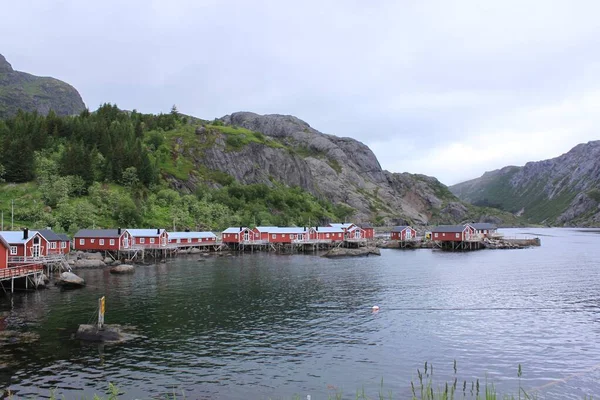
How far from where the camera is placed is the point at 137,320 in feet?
132

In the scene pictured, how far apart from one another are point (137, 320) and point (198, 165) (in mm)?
151693

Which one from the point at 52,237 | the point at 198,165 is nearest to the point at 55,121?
the point at 198,165

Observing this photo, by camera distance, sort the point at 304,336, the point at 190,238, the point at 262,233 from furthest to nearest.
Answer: the point at 262,233, the point at 190,238, the point at 304,336

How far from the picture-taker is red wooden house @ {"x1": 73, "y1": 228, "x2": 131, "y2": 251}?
311ft

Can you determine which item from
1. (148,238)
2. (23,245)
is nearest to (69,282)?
(23,245)

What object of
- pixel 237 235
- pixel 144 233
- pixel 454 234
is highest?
pixel 144 233

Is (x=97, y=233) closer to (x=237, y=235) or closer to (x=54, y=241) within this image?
(x=54, y=241)

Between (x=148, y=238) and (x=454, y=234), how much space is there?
3532 inches

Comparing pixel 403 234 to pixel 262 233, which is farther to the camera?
pixel 403 234

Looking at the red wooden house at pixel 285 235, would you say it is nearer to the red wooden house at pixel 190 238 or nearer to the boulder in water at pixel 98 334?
the red wooden house at pixel 190 238

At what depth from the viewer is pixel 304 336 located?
3572cm

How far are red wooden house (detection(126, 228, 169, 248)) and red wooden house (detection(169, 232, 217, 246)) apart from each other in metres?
5.60

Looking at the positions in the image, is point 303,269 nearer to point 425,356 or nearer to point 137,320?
point 137,320

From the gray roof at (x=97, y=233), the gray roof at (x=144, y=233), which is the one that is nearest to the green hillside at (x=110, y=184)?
the gray roof at (x=97, y=233)
